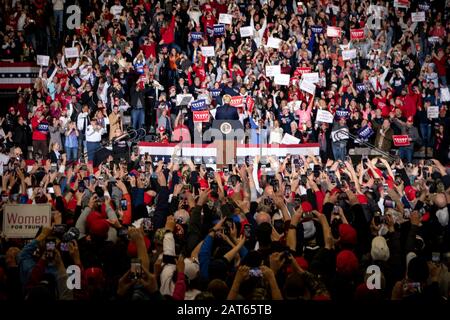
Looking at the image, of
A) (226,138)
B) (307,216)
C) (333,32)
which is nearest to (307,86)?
(333,32)

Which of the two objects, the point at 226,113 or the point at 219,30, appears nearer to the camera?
the point at 226,113

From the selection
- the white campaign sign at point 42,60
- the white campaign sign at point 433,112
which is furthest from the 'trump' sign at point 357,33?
the white campaign sign at point 42,60

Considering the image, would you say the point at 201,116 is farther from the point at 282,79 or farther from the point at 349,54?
the point at 349,54

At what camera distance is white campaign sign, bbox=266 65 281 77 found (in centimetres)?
2156

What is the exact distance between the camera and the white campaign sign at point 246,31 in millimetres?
22703

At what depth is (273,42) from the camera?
22344 millimetres

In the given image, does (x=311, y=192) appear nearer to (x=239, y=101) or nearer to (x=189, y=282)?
(x=189, y=282)

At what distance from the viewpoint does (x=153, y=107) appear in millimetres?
21609

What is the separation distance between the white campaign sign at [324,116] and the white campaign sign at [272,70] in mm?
1800

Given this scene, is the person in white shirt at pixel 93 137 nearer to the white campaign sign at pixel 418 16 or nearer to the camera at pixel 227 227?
the white campaign sign at pixel 418 16

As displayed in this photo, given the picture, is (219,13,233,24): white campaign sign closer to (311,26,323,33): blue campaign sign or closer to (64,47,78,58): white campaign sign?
(311,26,323,33): blue campaign sign

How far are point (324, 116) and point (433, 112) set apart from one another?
8.73 feet

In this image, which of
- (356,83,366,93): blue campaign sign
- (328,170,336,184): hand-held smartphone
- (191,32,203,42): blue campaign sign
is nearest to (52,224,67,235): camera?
(328,170,336,184): hand-held smartphone
